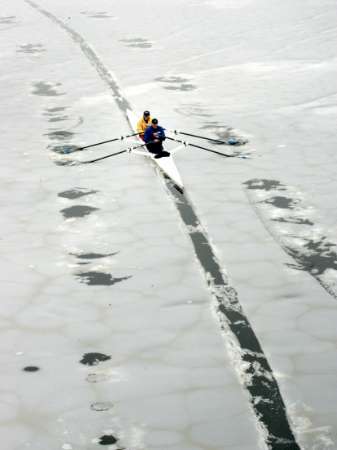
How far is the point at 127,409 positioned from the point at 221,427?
0.98 metres

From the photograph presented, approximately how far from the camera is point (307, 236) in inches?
440

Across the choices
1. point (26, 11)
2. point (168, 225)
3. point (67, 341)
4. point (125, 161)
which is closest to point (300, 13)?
point (26, 11)

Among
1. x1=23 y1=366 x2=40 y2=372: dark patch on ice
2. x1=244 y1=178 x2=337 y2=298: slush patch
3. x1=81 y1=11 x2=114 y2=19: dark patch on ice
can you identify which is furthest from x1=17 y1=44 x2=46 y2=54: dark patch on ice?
x1=23 y1=366 x2=40 y2=372: dark patch on ice

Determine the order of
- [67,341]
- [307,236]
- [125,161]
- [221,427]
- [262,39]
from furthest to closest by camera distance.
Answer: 1. [262,39]
2. [125,161]
3. [307,236]
4. [67,341]
5. [221,427]

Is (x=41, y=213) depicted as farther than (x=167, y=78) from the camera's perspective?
No

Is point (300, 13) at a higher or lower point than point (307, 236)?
higher

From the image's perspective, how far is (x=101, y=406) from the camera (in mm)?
6961

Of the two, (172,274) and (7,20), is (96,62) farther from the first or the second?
(172,274)

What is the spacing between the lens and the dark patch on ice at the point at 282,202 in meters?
12.5

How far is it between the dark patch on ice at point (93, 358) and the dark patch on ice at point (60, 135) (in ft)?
33.1

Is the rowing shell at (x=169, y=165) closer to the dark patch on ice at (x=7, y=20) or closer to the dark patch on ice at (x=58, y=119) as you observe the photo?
the dark patch on ice at (x=58, y=119)

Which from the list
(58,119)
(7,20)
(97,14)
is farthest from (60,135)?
(97,14)

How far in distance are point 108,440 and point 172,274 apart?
3.73m

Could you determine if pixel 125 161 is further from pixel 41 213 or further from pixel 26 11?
pixel 26 11
